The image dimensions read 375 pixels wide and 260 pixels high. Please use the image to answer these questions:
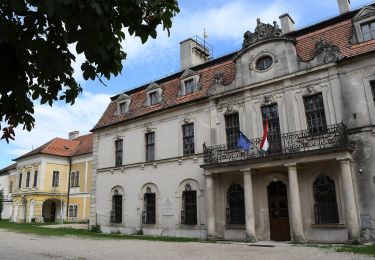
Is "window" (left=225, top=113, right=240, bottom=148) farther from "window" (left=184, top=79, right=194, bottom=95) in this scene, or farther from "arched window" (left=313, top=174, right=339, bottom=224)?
"arched window" (left=313, top=174, right=339, bottom=224)

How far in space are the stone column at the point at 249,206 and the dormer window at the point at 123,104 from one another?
1173 cm

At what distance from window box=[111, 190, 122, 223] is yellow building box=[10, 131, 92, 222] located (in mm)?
15449

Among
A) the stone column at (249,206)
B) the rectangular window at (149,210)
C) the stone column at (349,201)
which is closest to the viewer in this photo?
the stone column at (349,201)

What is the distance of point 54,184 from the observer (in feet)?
133

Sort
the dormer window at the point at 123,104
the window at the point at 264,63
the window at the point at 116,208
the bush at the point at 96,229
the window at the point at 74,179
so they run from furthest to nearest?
1. the window at the point at 74,179
2. the dormer window at the point at 123,104
3. the bush at the point at 96,229
4. the window at the point at 116,208
5. the window at the point at 264,63

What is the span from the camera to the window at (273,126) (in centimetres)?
1711

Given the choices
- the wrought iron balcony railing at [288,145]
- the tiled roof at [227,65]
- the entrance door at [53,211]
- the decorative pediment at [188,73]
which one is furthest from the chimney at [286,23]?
the entrance door at [53,211]

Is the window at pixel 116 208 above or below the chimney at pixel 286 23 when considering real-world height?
below

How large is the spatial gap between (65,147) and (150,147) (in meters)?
23.9

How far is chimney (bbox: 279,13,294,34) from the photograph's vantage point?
68.2 ft

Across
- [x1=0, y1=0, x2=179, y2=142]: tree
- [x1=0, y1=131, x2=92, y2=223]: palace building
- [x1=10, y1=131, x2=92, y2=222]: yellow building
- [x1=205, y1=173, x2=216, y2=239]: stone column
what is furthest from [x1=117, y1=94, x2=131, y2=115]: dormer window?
[x1=0, y1=0, x2=179, y2=142]: tree

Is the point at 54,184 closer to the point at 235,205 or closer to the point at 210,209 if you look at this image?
the point at 210,209

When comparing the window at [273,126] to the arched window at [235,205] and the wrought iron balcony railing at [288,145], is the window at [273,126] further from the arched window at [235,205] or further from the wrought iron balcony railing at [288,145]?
the arched window at [235,205]

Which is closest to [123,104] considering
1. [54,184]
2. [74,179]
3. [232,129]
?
[232,129]
